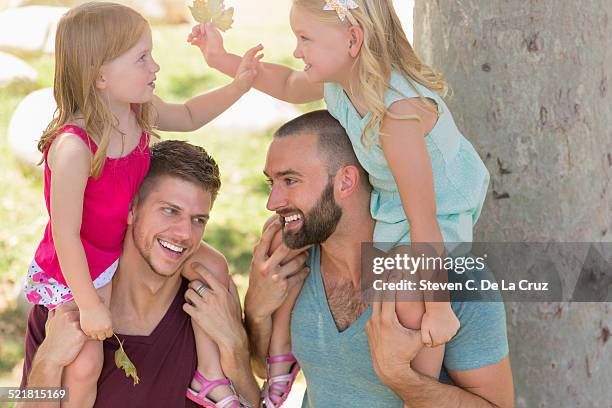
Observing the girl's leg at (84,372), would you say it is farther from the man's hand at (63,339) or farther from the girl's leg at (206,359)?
the girl's leg at (206,359)

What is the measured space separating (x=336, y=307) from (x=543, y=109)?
0.93 metres

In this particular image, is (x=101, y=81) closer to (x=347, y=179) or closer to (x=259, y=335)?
(x=347, y=179)

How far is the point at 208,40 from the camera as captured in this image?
3.44 metres

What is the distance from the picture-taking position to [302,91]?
3463mm

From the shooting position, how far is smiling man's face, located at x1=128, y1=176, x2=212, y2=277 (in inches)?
131

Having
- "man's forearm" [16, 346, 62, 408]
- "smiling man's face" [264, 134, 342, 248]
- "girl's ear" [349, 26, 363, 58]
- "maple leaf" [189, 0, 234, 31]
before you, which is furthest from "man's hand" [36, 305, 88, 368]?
"girl's ear" [349, 26, 363, 58]

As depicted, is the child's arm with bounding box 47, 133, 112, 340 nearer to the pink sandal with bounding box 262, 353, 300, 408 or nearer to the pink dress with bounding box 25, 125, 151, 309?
the pink dress with bounding box 25, 125, 151, 309

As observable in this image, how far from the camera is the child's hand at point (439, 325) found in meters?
2.92

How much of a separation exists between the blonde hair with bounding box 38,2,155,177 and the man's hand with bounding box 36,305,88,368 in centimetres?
51

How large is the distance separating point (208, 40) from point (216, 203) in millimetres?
3702

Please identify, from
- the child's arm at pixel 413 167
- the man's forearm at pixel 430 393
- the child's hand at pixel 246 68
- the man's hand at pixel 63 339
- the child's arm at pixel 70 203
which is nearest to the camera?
the child's arm at pixel 413 167

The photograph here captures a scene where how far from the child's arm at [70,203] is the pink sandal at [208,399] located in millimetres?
608

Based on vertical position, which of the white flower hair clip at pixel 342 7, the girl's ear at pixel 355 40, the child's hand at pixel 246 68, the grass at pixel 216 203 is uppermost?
the white flower hair clip at pixel 342 7

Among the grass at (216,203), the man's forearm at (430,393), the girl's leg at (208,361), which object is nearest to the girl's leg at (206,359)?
the girl's leg at (208,361)
